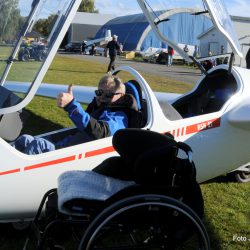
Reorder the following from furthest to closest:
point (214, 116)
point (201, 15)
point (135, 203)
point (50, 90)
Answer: point (50, 90)
point (201, 15)
point (214, 116)
point (135, 203)

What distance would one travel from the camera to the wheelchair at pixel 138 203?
8.46 ft

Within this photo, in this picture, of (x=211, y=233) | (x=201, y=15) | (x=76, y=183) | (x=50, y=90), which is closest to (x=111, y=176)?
(x=76, y=183)

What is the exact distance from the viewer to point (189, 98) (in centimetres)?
526

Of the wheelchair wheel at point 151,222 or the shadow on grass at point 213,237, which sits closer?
the wheelchair wheel at point 151,222

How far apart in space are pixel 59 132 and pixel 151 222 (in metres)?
1.95

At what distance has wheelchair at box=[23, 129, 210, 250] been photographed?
8.46 feet

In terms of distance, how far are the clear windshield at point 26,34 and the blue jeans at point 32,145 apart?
46 centimetres

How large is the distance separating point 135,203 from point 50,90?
242 inches

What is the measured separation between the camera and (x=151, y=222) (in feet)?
8.83

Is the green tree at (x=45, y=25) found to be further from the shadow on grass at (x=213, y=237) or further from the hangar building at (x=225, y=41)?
the shadow on grass at (x=213, y=237)

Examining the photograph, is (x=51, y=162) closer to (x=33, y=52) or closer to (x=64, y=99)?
(x=64, y=99)

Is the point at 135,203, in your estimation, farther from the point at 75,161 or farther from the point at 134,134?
the point at 75,161

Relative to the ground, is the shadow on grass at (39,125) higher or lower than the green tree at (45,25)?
lower

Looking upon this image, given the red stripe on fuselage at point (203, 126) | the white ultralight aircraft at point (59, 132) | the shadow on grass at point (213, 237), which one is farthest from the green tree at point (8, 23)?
the shadow on grass at point (213, 237)
